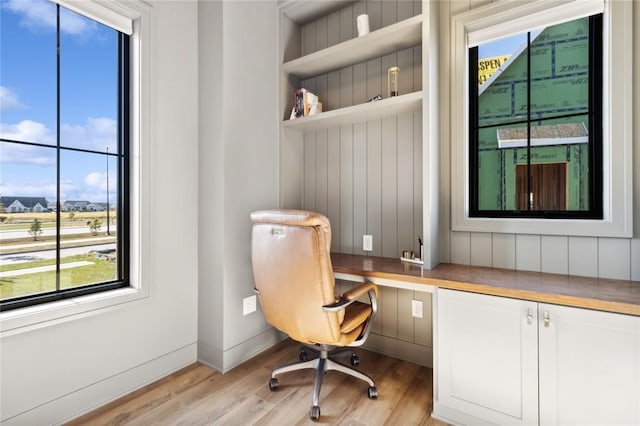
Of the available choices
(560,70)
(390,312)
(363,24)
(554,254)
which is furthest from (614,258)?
(363,24)

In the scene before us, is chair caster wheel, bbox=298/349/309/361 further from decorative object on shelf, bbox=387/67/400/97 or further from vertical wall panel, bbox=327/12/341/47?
vertical wall panel, bbox=327/12/341/47

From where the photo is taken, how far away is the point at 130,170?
1937 millimetres

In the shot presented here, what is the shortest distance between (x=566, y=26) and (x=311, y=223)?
1.92m

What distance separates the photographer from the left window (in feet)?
5.00

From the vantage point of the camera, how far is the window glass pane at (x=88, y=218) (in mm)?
1711

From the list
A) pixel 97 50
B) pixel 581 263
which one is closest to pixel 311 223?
pixel 581 263

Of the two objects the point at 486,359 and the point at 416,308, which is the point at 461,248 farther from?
the point at 486,359

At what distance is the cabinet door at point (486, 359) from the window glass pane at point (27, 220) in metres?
2.08

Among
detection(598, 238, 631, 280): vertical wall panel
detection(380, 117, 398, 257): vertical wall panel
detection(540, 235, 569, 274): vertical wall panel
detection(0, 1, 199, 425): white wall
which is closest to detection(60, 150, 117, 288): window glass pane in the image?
detection(0, 1, 199, 425): white wall

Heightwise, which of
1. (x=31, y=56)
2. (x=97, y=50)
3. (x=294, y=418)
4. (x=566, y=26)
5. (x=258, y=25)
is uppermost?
(x=258, y=25)

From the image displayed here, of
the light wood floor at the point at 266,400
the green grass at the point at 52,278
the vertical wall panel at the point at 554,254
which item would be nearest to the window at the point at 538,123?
the vertical wall panel at the point at 554,254

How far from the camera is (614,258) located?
165 cm

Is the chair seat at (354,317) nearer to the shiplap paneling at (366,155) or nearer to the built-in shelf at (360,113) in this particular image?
the shiplap paneling at (366,155)

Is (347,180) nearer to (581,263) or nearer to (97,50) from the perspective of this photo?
(581,263)
